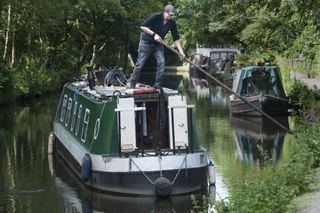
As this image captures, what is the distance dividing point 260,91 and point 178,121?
16.9 meters

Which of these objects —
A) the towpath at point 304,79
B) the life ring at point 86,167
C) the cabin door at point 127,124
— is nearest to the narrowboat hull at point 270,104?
the towpath at point 304,79

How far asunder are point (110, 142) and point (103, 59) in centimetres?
5085

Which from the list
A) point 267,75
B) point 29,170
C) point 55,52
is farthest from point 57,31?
point 29,170

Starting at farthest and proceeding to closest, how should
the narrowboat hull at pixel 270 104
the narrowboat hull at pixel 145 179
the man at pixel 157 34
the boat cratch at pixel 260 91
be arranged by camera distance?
the boat cratch at pixel 260 91 < the narrowboat hull at pixel 270 104 < the man at pixel 157 34 < the narrowboat hull at pixel 145 179

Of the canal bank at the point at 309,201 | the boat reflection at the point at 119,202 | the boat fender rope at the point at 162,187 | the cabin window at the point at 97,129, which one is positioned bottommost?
the boat reflection at the point at 119,202

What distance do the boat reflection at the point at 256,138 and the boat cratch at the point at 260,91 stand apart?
1.43 feet

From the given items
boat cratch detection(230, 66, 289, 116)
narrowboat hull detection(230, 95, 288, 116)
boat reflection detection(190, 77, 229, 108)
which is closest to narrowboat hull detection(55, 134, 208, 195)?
narrowboat hull detection(230, 95, 288, 116)

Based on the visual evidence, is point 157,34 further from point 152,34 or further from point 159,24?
point 159,24

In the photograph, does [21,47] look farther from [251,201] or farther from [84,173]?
[251,201]

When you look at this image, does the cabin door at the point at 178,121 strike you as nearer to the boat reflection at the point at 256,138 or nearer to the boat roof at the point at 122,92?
the boat roof at the point at 122,92

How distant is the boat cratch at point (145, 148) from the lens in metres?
14.5

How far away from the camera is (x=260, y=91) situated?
31625 millimetres

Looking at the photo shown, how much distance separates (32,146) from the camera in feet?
76.4

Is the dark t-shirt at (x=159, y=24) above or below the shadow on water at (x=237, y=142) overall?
above
